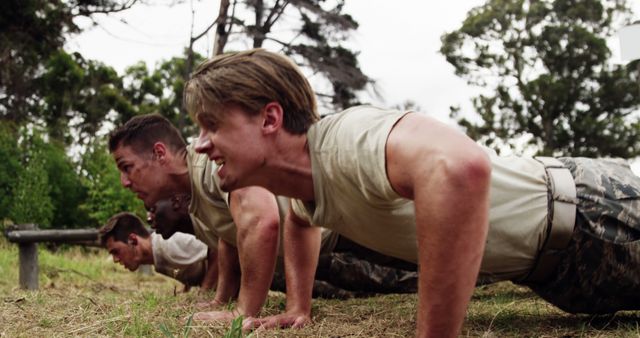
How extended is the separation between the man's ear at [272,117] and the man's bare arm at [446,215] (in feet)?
1.60

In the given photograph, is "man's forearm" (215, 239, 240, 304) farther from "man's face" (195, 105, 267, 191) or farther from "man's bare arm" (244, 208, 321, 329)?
"man's face" (195, 105, 267, 191)

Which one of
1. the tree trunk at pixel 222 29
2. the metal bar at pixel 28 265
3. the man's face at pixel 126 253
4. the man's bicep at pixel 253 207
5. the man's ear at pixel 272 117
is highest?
the tree trunk at pixel 222 29

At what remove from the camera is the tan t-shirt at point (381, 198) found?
1.93 metres

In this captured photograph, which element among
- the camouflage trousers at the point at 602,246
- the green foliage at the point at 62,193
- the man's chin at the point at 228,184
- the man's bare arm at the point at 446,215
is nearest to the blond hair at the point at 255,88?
the man's chin at the point at 228,184

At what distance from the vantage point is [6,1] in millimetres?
12891

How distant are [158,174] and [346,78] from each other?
10135 millimetres

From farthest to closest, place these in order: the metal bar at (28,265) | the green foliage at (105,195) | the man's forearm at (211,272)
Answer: the green foliage at (105,195), the metal bar at (28,265), the man's forearm at (211,272)

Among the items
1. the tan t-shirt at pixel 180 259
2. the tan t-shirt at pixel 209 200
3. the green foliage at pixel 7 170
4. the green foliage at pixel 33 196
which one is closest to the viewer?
the tan t-shirt at pixel 209 200

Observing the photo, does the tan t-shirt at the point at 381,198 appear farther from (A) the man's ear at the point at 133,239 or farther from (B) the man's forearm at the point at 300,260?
(A) the man's ear at the point at 133,239

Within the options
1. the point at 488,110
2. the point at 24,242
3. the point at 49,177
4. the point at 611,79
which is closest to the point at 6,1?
the point at 49,177

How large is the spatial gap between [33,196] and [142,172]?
805cm

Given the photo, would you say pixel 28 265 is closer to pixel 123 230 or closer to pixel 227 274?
pixel 123 230

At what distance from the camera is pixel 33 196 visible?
1133 centimetres

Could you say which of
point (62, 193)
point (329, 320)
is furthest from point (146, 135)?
point (62, 193)
